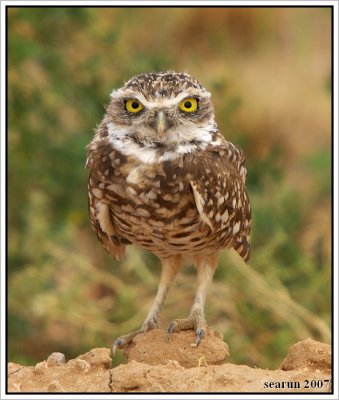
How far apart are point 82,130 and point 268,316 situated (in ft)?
8.08

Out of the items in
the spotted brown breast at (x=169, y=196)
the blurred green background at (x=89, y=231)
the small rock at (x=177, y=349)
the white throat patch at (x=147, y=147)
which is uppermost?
the blurred green background at (x=89, y=231)

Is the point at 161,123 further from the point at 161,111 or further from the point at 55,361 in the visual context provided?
the point at 55,361

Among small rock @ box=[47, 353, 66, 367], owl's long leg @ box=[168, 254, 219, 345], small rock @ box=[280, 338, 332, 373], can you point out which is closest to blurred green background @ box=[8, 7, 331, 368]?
owl's long leg @ box=[168, 254, 219, 345]

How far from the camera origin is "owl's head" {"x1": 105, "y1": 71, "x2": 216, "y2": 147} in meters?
3.35

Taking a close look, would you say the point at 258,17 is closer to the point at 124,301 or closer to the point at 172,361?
the point at 124,301

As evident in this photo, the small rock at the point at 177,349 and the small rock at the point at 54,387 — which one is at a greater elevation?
the small rock at the point at 177,349

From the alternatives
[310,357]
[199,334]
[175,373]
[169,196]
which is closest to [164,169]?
[169,196]

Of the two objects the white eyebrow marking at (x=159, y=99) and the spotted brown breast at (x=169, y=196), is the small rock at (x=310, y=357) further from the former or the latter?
the white eyebrow marking at (x=159, y=99)

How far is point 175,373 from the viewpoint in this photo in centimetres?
296

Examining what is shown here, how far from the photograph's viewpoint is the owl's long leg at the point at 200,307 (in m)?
3.63

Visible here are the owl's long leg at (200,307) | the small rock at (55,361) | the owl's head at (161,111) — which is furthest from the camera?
the owl's long leg at (200,307)

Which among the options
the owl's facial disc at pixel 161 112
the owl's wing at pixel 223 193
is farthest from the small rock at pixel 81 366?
the owl's facial disc at pixel 161 112

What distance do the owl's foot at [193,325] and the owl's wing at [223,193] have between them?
0.38 meters

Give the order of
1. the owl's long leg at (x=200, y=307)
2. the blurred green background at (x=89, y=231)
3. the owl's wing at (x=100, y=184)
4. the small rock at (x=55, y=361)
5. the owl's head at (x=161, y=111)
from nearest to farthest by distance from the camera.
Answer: the small rock at (x=55, y=361), the owl's head at (x=161, y=111), the owl's wing at (x=100, y=184), the owl's long leg at (x=200, y=307), the blurred green background at (x=89, y=231)
